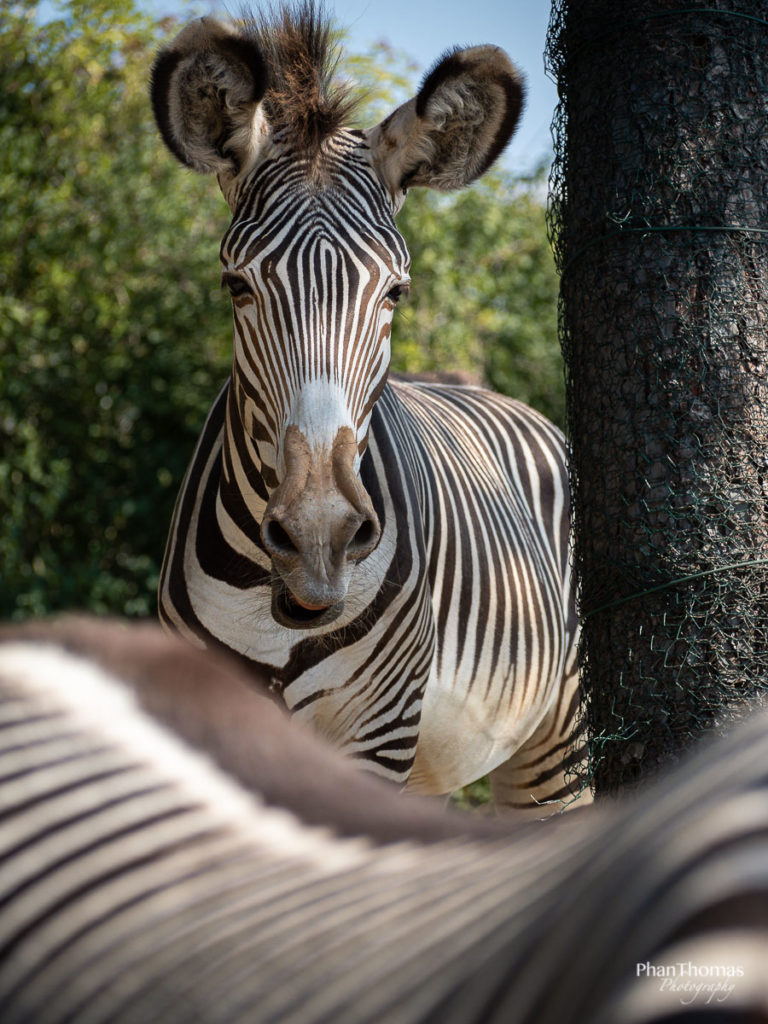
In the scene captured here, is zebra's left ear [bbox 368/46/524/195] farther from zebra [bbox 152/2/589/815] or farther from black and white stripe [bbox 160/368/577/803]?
black and white stripe [bbox 160/368/577/803]

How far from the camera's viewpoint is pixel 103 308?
872cm

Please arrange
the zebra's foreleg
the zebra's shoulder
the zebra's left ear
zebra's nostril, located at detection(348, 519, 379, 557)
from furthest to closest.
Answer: the zebra's foreleg → the zebra's shoulder → the zebra's left ear → zebra's nostril, located at detection(348, 519, 379, 557)

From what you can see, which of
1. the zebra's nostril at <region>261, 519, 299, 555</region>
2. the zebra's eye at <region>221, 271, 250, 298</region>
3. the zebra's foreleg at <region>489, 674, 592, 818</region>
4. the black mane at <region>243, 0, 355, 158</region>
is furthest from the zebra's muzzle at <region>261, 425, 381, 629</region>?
the zebra's foreleg at <region>489, 674, 592, 818</region>

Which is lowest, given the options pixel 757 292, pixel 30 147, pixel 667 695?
pixel 667 695

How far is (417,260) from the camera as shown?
8875mm

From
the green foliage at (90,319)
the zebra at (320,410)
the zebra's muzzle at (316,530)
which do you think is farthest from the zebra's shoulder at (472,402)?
the green foliage at (90,319)

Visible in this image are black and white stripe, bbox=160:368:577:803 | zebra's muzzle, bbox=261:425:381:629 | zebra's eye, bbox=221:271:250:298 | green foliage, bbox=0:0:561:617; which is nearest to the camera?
zebra's muzzle, bbox=261:425:381:629

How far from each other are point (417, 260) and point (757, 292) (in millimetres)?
6244

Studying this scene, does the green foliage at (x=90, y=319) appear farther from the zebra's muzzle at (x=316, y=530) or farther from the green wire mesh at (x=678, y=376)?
the green wire mesh at (x=678, y=376)

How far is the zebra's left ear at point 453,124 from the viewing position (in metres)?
3.73

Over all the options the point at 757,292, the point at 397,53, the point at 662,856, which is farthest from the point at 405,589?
the point at 397,53

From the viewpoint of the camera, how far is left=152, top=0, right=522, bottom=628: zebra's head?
3.03m

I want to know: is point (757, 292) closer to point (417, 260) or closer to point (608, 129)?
point (608, 129)

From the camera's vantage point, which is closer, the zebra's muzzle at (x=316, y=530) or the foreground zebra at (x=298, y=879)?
the foreground zebra at (x=298, y=879)
